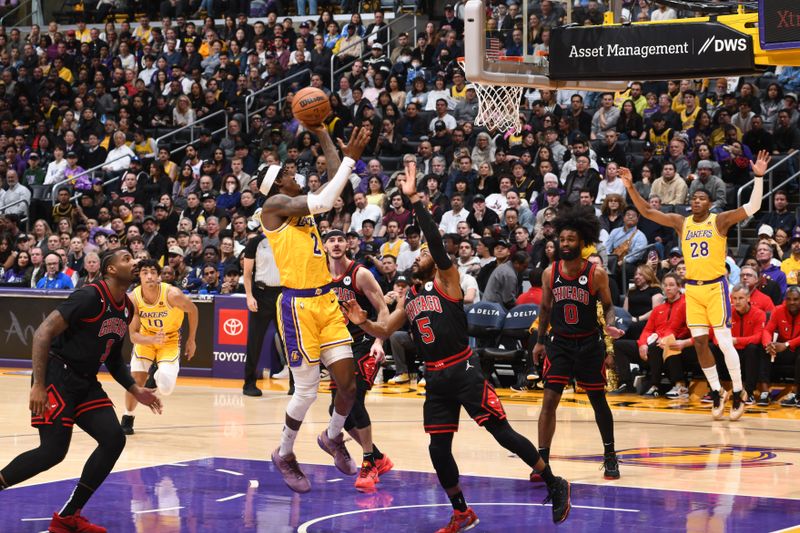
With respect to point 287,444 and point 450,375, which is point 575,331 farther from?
point 287,444

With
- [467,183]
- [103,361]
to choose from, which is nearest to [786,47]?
[103,361]

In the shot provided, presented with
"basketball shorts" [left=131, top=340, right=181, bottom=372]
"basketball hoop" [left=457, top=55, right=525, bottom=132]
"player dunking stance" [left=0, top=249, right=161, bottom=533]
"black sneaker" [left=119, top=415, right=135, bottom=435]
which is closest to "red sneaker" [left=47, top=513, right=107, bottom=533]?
"player dunking stance" [left=0, top=249, right=161, bottom=533]

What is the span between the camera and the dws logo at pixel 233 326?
1558cm

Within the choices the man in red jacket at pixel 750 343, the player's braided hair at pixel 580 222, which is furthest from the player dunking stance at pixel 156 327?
the man in red jacket at pixel 750 343

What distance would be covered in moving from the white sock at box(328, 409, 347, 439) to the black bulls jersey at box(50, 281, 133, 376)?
1.89 meters

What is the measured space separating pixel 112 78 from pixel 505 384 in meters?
13.3

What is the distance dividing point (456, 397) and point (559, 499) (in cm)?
84

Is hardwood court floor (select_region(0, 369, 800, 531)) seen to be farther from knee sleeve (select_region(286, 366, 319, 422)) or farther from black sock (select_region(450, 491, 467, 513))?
black sock (select_region(450, 491, 467, 513))

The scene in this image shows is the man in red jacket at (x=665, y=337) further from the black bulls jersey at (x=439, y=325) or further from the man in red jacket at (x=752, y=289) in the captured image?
the black bulls jersey at (x=439, y=325)

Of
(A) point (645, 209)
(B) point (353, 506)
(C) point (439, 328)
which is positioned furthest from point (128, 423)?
(A) point (645, 209)

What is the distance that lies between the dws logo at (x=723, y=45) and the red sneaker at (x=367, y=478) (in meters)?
4.54

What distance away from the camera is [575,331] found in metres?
8.49

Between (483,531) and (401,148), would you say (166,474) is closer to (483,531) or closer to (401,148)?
(483,531)

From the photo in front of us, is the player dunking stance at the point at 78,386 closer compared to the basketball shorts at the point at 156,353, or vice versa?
the player dunking stance at the point at 78,386
